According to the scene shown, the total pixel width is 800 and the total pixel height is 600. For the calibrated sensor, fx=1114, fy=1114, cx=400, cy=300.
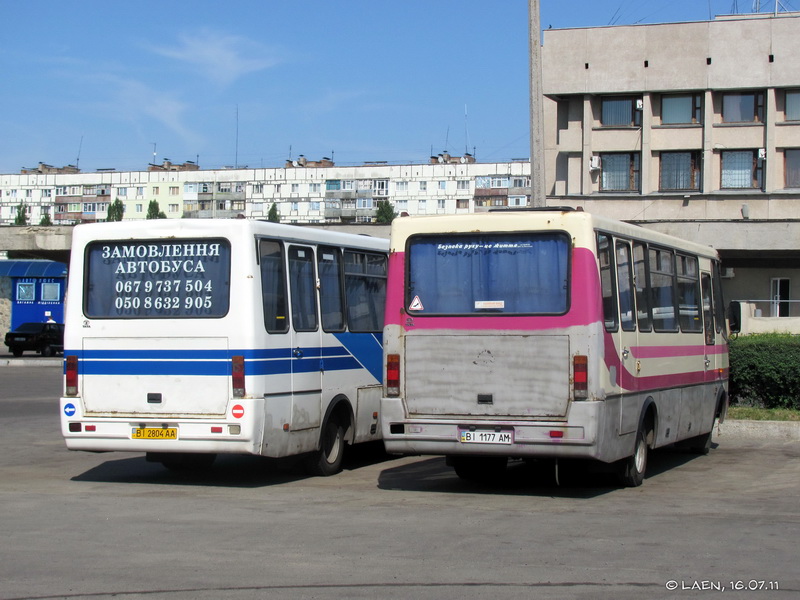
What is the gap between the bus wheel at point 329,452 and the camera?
1308 cm

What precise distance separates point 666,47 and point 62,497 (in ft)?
114

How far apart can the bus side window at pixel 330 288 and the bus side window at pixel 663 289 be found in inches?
146

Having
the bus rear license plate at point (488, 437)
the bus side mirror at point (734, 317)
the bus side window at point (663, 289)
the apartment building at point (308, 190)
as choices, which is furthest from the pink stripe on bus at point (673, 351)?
the apartment building at point (308, 190)

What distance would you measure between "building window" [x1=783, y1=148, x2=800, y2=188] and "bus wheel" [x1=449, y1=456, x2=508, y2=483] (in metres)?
31.8

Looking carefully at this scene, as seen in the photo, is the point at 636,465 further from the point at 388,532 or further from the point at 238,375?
the point at 238,375

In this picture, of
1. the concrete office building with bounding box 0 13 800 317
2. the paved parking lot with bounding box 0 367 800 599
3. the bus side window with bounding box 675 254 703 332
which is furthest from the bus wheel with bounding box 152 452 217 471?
the concrete office building with bounding box 0 13 800 317

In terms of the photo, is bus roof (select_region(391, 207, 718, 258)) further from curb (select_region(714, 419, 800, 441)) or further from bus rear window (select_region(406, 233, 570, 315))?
curb (select_region(714, 419, 800, 441))

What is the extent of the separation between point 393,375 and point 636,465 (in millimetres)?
2944

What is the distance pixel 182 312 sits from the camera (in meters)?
11.9

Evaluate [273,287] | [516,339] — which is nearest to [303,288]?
[273,287]

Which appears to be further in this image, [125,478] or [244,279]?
[125,478]

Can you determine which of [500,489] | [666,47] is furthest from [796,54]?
[500,489]

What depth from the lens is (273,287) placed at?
39.6ft

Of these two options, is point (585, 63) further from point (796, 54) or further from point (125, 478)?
point (125, 478)
